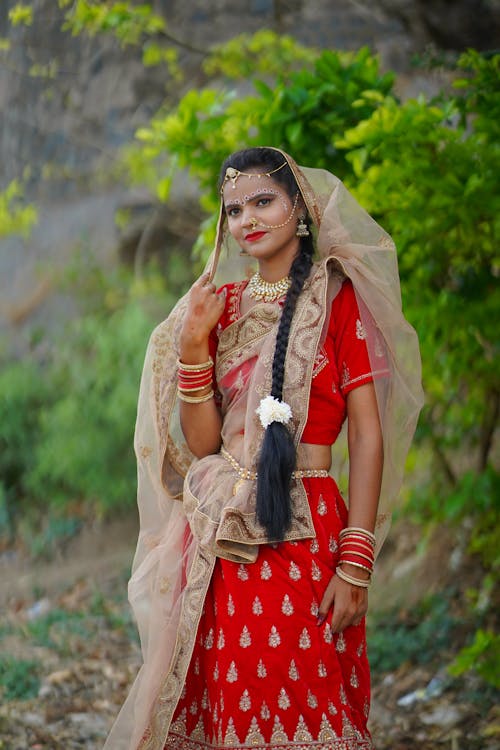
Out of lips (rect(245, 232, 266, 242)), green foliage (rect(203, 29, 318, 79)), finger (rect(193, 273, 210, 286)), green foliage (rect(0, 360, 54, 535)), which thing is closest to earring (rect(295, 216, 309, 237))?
lips (rect(245, 232, 266, 242))

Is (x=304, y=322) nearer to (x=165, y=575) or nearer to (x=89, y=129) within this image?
(x=165, y=575)

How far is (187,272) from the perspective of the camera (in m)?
8.31

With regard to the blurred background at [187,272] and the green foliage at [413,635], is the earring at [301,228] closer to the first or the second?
the blurred background at [187,272]

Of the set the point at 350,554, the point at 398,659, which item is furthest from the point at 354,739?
the point at 398,659

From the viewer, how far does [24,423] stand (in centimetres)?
763

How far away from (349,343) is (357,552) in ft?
1.70

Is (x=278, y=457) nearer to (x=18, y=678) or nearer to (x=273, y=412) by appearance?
(x=273, y=412)

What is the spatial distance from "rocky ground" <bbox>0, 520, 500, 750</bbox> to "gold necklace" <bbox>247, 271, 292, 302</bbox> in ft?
7.21

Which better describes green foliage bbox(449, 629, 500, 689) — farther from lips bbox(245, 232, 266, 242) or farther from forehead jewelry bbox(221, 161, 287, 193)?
forehead jewelry bbox(221, 161, 287, 193)

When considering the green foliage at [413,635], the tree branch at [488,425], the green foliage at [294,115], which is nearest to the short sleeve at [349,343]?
the green foliage at [294,115]

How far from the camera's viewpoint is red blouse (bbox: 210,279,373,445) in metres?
2.32

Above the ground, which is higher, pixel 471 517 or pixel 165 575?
pixel 471 517

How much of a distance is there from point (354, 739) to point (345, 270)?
114 cm

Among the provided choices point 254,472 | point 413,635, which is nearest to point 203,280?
point 254,472
